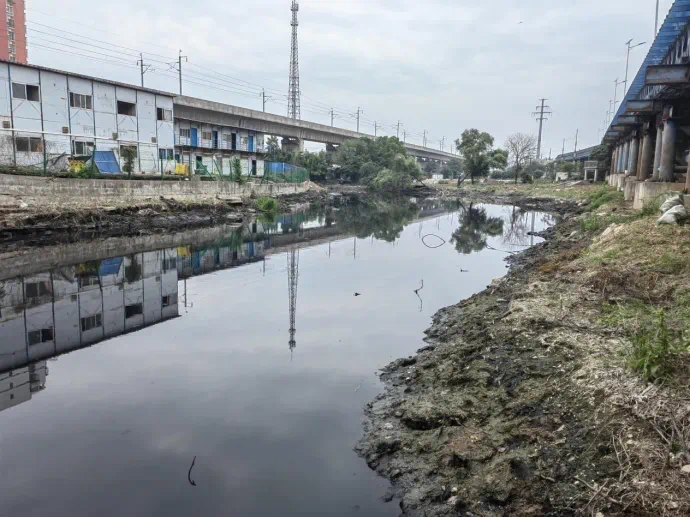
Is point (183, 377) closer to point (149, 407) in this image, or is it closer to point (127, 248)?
point (149, 407)

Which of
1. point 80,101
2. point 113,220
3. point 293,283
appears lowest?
point 293,283

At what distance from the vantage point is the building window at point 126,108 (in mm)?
35394

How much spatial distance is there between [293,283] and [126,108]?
26.1 m

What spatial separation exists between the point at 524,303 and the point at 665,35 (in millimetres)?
15581

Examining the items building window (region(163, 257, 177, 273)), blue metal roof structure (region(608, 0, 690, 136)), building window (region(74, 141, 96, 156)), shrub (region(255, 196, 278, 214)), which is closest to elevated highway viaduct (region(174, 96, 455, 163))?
shrub (region(255, 196, 278, 214))

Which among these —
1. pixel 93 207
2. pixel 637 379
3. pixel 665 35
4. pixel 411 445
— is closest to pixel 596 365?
pixel 637 379

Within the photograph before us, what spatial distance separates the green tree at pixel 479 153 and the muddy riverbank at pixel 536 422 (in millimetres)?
67189

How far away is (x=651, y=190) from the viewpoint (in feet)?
60.5

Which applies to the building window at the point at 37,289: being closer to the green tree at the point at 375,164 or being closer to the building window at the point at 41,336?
the building window at the point at 41,336

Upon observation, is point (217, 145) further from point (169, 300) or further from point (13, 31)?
point (169, 300)

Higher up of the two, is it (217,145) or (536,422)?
(217,145)

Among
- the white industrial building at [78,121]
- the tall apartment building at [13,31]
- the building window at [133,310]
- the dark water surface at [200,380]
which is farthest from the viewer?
the tall apartment building at [13,31]

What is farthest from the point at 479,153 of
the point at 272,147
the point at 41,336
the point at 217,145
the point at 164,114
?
the point at 41,336

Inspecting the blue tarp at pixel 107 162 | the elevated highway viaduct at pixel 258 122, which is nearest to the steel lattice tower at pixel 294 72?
the elevated highway viaduct at pixel 258 122
